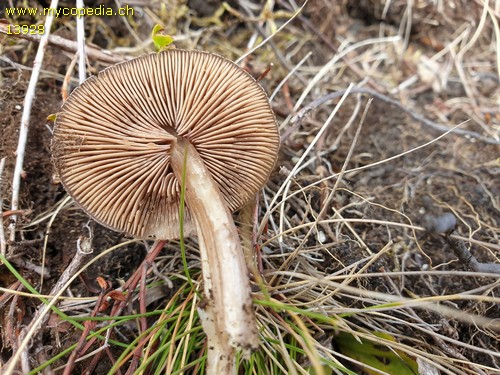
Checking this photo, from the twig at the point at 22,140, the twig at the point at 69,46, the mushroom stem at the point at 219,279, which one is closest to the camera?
the mushroom stem at the point at 219,279

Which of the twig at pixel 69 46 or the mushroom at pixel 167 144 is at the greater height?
the twig at pixel 69 46

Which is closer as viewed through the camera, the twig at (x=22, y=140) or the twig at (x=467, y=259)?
the twig at (x=467, y=259)

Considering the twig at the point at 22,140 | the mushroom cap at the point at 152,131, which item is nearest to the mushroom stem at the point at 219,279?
the mushroom cap at the point at 152,131

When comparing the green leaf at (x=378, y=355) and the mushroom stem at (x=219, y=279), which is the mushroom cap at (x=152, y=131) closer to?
the mushroom stem at (x=219, y=279)

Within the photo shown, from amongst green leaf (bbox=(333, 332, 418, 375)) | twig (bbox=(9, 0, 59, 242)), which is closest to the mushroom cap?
twig (bbox=(9, 0, 59, 242))

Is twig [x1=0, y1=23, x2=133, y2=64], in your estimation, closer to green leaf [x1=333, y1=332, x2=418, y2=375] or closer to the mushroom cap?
the mushroom cap

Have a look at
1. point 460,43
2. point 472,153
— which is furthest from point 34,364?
point 460,43
